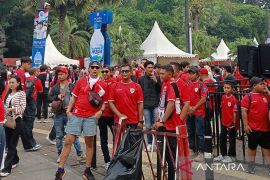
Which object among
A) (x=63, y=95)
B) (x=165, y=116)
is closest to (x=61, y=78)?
(x=63, y=95)

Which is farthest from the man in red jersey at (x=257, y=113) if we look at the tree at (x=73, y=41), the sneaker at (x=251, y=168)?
the tree at (x=73, y=41)

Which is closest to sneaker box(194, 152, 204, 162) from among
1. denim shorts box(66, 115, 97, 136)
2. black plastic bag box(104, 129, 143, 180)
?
denim shorts box(66, 115, 97, 136)

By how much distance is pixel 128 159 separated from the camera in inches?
224

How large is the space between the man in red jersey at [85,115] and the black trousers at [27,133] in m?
2.63

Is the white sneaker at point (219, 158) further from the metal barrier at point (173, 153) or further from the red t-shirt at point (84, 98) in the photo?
the red t-shirt at point (84, 98)

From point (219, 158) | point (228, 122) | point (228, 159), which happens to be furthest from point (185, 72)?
point (228, 159)

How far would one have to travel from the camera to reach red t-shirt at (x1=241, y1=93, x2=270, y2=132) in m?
7.32

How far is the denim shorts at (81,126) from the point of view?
711cm

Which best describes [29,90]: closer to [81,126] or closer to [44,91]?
[81,126]

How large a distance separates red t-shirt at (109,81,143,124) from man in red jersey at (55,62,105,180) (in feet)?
0.77

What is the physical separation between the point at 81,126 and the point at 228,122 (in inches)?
114

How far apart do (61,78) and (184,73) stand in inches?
119

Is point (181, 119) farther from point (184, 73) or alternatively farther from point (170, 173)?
point (184, 73)

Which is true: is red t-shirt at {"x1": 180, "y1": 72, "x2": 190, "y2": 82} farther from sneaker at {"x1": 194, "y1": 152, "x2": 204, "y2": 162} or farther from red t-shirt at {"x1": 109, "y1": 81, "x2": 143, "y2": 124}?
red t-shirt at {"x1": 109, "y1": 81, "x2": 143, "y2": 124}
